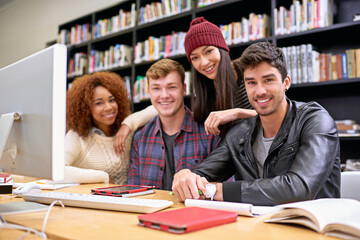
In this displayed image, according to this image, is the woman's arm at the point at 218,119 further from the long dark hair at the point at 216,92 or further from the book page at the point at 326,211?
the book page at the point at 326,211

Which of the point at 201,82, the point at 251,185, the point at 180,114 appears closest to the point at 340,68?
the point at 201,82

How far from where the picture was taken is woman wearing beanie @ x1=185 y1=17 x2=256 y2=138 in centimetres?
189

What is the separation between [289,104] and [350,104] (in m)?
1.49

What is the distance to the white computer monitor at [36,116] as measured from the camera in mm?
848

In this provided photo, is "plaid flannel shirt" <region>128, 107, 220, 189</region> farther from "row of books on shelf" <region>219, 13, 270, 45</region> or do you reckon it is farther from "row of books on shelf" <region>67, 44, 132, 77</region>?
"row of books on shelf" <region>67, 44, 132, 77</region>

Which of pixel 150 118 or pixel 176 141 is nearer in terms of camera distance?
pixel 176 141

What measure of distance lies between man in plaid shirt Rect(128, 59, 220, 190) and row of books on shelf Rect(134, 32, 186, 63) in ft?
4.78

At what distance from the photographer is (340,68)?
2.47m

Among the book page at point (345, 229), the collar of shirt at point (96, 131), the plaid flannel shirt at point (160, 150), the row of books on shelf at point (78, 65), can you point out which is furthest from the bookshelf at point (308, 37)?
the book page at point (345, 229)

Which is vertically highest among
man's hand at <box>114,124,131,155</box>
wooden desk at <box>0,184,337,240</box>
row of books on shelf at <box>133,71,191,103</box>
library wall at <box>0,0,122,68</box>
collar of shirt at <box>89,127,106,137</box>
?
library wall at <box>0,0,122,68</box>

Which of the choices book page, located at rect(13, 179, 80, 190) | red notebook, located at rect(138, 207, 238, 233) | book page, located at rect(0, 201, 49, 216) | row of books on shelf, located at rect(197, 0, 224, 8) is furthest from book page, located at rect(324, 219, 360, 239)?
row of books on shelf, located at rect(197, 0, 224, 8)

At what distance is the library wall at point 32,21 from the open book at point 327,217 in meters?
4.17

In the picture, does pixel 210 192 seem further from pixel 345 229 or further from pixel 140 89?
pixel 140 89

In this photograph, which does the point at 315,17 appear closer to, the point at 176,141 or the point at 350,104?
the point at 350,104
